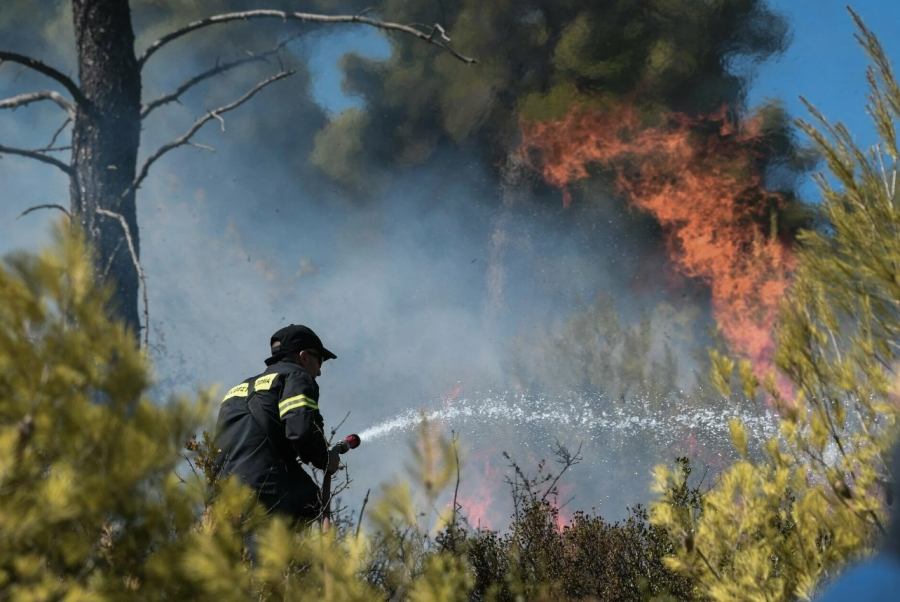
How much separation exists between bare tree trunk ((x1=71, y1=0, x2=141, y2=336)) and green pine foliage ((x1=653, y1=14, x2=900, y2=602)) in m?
3.36

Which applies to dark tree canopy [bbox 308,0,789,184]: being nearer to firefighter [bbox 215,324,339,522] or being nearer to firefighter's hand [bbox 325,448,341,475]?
firefighter [bbox 215,324,339,522]

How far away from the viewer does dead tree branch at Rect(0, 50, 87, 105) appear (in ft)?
13.9

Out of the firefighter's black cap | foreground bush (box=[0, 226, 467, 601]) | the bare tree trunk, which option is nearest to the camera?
foreground bush (box=[0, 226, 467, 601])

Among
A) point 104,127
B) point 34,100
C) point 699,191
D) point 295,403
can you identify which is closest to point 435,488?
point 295,403

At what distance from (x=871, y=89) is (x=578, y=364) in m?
7.62

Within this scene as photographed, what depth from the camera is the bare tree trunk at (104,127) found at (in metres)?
4.57

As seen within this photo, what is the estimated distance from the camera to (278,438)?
2.72 m

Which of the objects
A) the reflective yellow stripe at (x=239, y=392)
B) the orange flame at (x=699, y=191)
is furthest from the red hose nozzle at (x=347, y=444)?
the orange flame at (x=699, y=191)

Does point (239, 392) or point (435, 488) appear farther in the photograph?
point (239, 392)

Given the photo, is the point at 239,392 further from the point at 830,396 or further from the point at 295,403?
the point at 830,396

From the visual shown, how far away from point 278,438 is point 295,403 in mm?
191

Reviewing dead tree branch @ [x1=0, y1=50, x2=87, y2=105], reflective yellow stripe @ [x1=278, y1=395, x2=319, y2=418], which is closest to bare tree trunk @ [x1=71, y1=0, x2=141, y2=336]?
dead tree branch @ [x1=0, y1=50, x2=87, y2=105]

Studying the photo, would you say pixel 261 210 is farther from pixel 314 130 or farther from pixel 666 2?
pixel 666 2

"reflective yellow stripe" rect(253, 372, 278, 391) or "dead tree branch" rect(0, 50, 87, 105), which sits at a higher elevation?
"dead tree branch" rect(0, 50, 87, 105)
